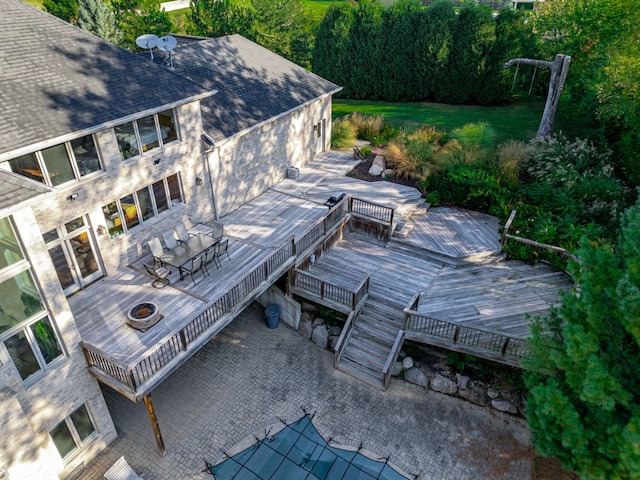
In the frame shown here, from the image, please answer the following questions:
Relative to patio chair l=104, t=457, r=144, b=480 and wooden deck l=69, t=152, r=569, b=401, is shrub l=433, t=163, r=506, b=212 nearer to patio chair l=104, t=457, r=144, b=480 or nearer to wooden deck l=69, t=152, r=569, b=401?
wooden deck l=69, t=152, r=569, b=401

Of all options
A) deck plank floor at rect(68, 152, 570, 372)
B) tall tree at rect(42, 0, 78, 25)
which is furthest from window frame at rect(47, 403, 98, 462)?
tall tree at rect(42, 0, 78, 25)

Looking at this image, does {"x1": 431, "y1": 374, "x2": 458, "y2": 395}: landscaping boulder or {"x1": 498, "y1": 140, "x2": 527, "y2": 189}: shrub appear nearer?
{"x1": 431, "y1": 374, "x2": 458, "y2": 395}: landscaping boulder

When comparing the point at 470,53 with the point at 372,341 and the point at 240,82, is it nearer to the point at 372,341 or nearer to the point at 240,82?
the point at 240,82

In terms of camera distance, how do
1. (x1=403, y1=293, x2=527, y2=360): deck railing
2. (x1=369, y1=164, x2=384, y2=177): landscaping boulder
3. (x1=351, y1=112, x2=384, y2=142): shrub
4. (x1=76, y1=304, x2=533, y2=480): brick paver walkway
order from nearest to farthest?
(x1=76, y1=304, x2=533, y2=480): brick paver walkway < (x1=403, y1=293, x2=527, y2=360): deck railing < (x1=369, y1=164, x2=384, y2=177): landscaping boulder < (x1=351, y1=112, x2=384, y2=142): shrub

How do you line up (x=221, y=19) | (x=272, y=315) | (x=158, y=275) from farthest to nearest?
(x=221, y=19) → (x=272, y=315) → (x=158, y=275)

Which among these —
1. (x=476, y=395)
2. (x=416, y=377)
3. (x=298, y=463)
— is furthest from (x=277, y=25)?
(x=298, y=463)

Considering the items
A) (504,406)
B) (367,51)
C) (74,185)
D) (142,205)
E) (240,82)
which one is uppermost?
(367,51)
